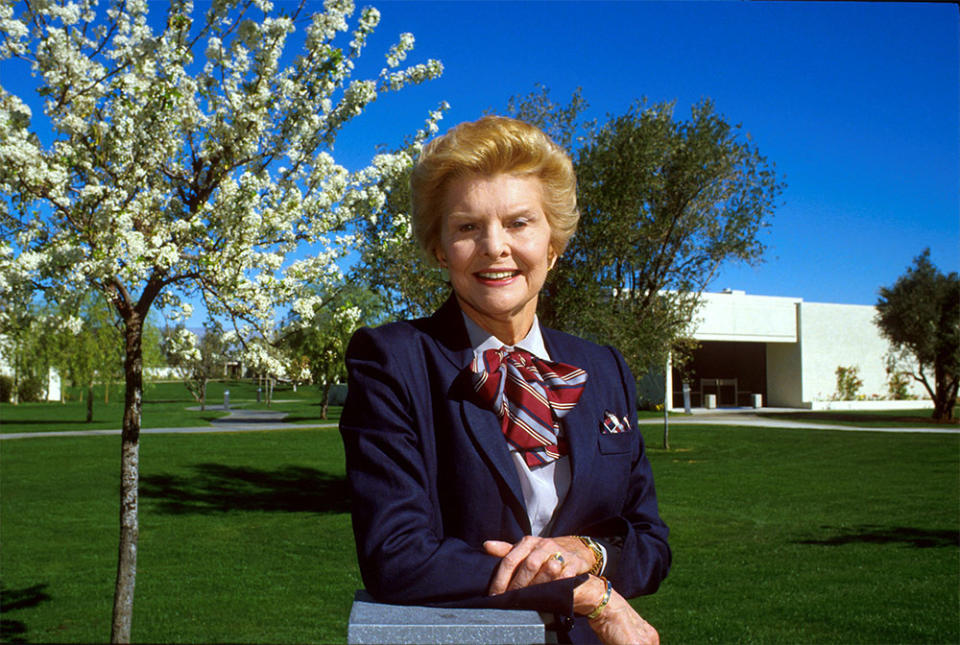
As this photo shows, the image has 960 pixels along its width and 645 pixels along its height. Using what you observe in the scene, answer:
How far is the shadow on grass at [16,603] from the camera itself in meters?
8.73

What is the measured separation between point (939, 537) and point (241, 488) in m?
16.7

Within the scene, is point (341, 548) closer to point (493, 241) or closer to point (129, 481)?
point (129, 481)

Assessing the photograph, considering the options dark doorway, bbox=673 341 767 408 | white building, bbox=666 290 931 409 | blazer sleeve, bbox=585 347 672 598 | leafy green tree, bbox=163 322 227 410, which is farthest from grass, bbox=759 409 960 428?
blazer sleeve, bbox=585 347 672 598

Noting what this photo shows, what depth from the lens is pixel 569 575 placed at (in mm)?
1696

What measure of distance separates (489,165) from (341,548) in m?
13.2

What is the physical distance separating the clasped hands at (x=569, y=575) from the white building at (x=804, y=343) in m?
52.0

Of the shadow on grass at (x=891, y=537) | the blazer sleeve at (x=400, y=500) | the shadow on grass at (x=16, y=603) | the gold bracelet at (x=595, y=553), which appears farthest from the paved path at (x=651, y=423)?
the gold bracelet at (x=595, y=553)

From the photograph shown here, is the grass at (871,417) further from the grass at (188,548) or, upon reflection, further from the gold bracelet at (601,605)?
the gold bracelet at (601,605)

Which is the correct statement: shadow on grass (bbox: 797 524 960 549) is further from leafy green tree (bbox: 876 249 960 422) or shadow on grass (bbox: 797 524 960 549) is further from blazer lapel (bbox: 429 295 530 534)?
leafy green tree (bbox: 876 249 960 422)

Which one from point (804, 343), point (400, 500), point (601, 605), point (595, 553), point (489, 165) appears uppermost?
point (804, 343)

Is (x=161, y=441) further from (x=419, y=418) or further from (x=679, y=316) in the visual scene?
(x=419, y=418)

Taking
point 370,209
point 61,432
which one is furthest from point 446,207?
point 61,432

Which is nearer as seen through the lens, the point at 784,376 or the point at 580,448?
the point at 580,448

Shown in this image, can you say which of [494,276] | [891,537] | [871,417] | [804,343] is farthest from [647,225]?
[804,343]
